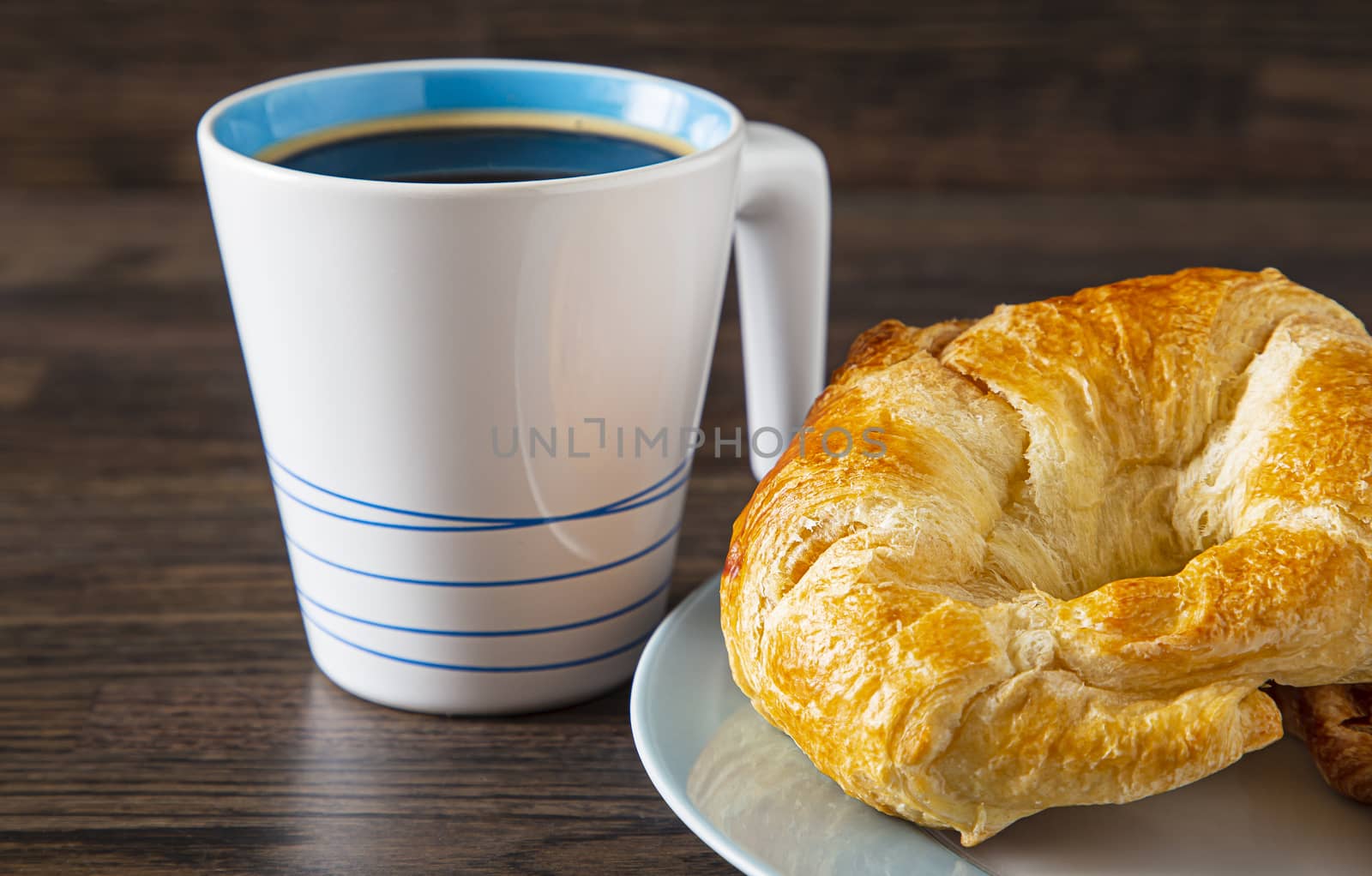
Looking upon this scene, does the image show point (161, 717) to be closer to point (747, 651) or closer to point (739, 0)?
point (747, 651)

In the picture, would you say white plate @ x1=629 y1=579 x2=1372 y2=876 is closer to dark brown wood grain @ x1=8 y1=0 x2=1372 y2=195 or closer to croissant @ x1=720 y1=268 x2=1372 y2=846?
croissant @ x1=720 y1=268 x2=1372 y2=846

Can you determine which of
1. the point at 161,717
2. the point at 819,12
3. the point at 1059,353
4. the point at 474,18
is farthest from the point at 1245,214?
the point at 161,717

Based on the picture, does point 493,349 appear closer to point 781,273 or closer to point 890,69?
point 781,273

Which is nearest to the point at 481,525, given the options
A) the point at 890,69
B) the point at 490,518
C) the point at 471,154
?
the point at 490,518

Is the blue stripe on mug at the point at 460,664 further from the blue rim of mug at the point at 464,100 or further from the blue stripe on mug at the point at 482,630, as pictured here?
the blue rim of mug at the point at 464,100

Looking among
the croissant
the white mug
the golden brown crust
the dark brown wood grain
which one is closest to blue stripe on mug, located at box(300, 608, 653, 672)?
the white mug
